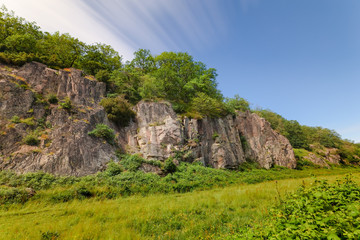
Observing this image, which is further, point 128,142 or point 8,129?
point 128,142

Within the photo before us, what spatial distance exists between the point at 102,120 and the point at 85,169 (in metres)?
8.05

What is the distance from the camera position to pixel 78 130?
18984mm

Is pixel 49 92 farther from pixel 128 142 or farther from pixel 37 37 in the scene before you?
pixel 37 37

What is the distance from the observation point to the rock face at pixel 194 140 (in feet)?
75.6

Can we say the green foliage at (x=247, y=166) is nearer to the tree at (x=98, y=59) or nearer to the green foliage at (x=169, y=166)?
the green foliage at (x=169, y=166)

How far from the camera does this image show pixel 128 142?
910 inches

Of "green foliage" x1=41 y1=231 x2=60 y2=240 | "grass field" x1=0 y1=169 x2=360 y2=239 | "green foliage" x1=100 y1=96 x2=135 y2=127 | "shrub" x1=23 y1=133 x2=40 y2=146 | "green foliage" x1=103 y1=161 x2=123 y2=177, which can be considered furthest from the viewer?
"green foliage" x1=100 y1=96 x2=135 y2=127

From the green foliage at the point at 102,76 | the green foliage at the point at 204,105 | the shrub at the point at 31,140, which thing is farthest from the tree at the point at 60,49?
the green foliage at the point at 204,105

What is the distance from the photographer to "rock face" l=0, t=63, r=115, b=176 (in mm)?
15328

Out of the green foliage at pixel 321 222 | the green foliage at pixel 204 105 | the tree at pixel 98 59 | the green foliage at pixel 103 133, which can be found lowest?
the green foliage at pixel 321 222

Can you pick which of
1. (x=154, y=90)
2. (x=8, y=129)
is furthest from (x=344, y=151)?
(x=8, y=129)

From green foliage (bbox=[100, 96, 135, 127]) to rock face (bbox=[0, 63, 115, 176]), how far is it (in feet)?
3.11

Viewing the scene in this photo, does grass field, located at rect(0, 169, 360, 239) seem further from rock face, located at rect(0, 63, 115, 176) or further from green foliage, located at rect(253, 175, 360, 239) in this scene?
rock face, located at rect(0, 63, 115, 176)

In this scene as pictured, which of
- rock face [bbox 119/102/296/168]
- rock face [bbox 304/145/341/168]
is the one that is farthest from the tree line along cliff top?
rock face [bbox 304/145/341/168]
